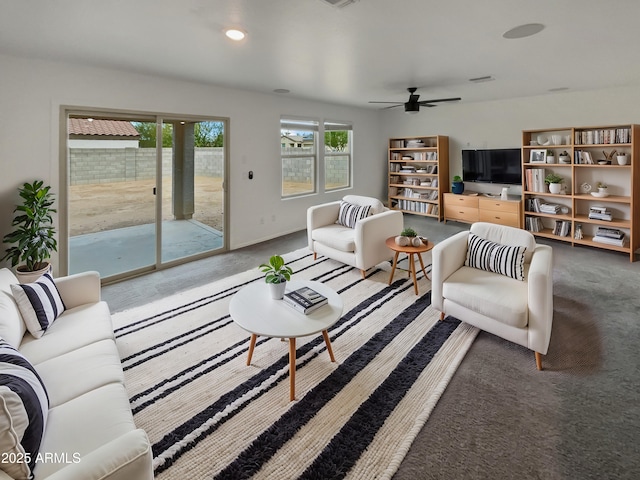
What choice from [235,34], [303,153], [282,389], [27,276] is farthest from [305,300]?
[303,153]

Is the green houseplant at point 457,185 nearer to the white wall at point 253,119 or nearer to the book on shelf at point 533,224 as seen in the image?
the white wall at point 253,119

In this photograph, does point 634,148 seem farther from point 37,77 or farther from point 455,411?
point 37,77

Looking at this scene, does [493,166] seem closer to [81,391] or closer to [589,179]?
[589,179]

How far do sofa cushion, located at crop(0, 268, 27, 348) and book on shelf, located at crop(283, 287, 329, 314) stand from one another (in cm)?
152

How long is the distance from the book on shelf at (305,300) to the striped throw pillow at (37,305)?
4.82 ft

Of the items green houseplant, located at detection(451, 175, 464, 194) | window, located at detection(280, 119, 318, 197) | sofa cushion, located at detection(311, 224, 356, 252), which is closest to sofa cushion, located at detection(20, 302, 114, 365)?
sofa cushion, located at detection(311, 224, 356, 252)

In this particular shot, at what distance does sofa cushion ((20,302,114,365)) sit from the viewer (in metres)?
1.81

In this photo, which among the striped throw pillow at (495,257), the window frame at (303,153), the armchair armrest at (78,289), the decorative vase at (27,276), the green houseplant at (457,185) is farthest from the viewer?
the green houseplant at (457,185)

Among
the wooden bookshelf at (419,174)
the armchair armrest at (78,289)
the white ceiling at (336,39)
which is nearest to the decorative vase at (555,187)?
the white ceiling at (336,39)

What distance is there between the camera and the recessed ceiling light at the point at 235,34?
102 inches

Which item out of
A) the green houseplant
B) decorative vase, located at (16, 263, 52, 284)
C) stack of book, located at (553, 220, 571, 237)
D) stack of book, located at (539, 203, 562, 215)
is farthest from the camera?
the green houseplant

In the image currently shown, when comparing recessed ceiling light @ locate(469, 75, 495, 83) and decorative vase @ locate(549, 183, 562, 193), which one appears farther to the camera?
decorative vase @ locate(549, 183, 562, 193)

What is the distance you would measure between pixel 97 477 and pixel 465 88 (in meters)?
5.69

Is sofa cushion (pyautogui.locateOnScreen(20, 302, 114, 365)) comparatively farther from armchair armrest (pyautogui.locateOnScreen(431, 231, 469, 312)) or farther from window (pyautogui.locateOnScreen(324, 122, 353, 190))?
window (pyautogui.locateOnScreen(324, 122, 353, 190))
